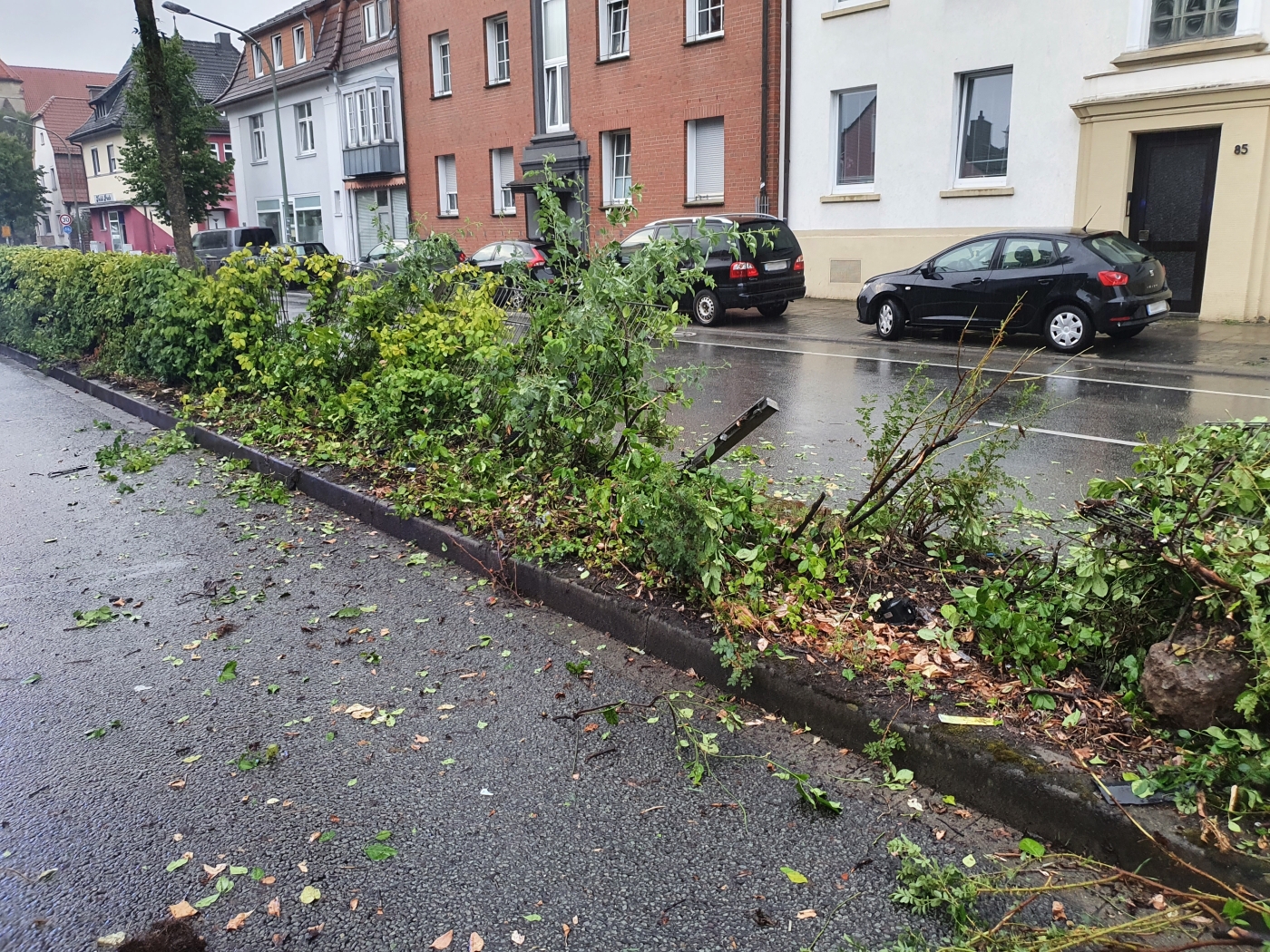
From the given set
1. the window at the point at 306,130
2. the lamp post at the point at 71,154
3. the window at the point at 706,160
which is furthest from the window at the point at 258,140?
the window at the point at 706,160

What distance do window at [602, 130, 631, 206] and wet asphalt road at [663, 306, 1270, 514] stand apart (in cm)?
943

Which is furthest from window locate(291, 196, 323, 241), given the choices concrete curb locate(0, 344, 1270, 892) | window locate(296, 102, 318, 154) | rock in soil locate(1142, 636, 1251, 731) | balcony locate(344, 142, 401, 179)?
rock in soil locate(1142, 636, 1251, 731)

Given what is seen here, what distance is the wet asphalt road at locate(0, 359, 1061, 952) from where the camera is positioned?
9.05ft

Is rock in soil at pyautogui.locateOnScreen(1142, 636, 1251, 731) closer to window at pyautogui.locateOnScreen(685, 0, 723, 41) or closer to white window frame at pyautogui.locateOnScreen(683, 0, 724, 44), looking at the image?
window at pyautogui.locateOnScreen(685, 0, 723, 41)

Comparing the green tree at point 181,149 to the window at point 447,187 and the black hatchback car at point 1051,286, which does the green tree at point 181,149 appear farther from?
the black hatchback car at point 1051,286

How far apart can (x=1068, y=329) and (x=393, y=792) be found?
12473mm

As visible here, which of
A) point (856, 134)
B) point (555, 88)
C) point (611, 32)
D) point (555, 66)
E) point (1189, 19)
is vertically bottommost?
point (856, 134)

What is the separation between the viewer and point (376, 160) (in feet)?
112

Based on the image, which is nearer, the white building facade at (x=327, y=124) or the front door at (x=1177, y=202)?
the front door at (x=1177, y=202)

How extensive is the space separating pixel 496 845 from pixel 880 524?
95.1 inches

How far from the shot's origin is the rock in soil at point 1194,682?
2.96 m

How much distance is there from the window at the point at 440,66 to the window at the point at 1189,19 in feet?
71.7

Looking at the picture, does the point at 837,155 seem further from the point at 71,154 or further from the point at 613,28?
the point at 71,154

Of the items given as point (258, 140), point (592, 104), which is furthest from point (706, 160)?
point (258, 140)
